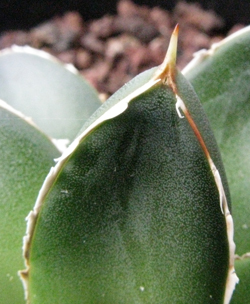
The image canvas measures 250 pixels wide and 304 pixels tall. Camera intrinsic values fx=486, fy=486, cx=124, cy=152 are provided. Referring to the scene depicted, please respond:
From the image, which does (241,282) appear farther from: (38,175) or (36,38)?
(36,38)

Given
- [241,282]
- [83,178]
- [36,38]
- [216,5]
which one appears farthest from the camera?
[36,38]

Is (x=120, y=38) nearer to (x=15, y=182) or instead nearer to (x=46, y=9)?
(x=46, y=9)

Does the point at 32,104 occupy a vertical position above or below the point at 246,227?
above

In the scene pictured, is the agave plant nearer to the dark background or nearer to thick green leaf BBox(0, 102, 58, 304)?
thick green leaf BBox(0, 102, 58, 304)

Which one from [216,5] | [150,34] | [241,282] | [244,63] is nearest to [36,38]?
[150,34]

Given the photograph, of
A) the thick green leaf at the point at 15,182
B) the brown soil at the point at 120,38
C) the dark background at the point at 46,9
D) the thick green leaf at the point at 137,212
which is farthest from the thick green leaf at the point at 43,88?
the dark background at the point at 46,9

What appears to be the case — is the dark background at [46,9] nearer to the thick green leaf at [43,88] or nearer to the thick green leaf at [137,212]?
the thick green leaf at [43,88]

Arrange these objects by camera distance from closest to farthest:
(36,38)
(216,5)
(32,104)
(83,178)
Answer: (83,178) → (32,104) → (216,5) → (36,38)

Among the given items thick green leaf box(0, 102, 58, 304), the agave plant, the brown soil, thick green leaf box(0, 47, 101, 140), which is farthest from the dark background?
the agave plant
